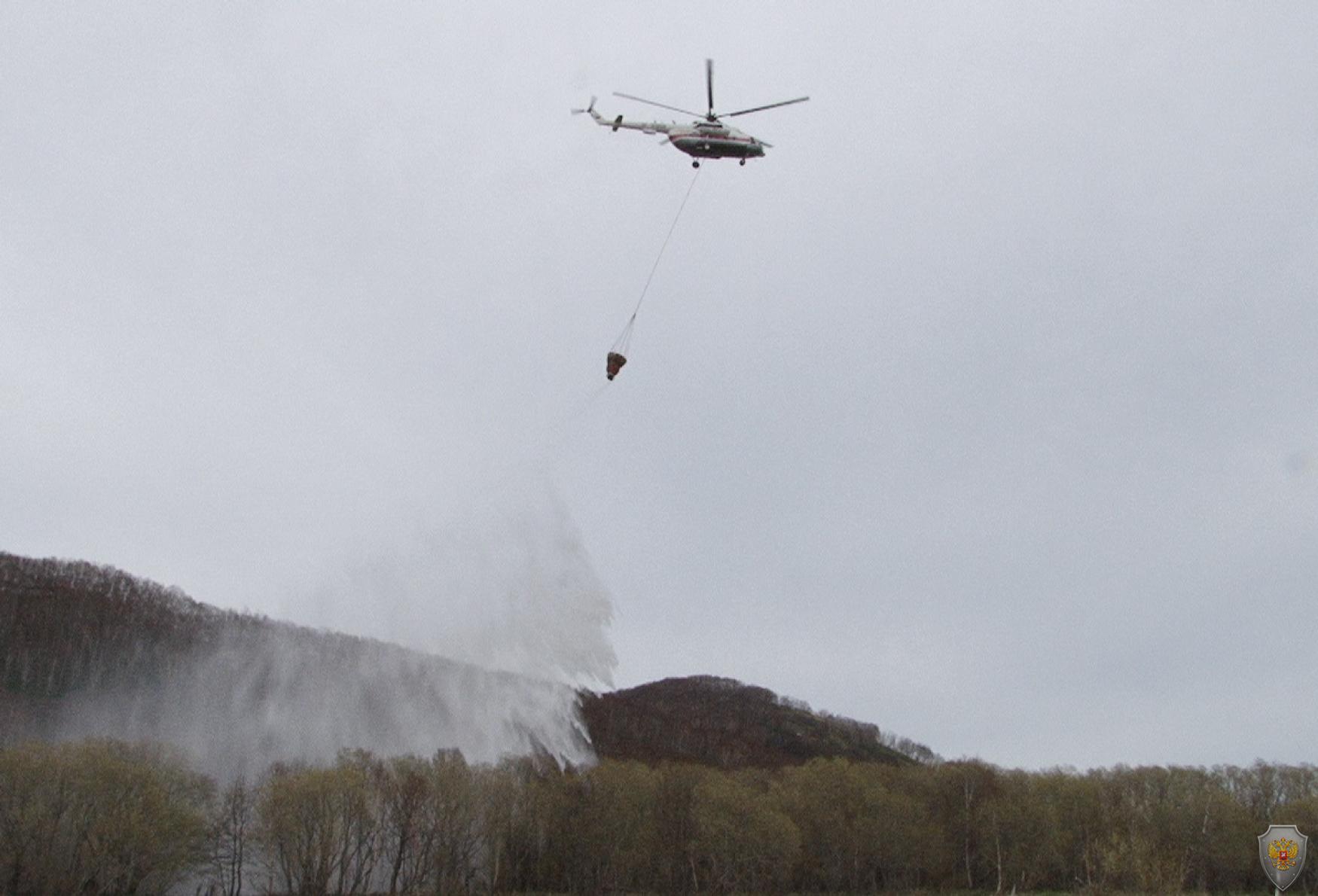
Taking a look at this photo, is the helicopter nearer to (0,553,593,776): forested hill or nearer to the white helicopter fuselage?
the white helicopter fuselage

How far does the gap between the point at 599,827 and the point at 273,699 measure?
6152 cm

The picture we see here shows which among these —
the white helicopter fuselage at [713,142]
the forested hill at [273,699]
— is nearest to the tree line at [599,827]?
the forested hill at [273,699]

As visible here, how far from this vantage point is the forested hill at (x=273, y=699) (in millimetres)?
140750

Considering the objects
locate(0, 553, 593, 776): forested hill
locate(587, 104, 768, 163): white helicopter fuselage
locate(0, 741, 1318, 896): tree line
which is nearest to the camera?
locate(587, 104, 768, 163): white helicopter fuselage

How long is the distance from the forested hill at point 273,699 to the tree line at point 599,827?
17.1 meters

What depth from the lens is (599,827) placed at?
367ft

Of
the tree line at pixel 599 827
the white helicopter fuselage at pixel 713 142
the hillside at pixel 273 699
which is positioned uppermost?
the white helicopter fuselage at pixel 713 142

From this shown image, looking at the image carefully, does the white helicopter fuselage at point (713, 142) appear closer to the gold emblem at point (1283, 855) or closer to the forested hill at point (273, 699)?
the gold emblem at point (1283, 855)

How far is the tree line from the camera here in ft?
293

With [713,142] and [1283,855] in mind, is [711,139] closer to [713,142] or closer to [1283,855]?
[713,142]

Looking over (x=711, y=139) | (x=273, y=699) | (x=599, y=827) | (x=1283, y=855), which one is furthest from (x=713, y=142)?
(x=273, y=699)

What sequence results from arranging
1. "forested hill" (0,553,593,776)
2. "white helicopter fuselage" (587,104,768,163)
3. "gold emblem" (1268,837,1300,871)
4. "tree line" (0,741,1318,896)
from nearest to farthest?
"gold emblem" (1268,837,1300,871)
"white helicopter fuselage" (587,104,768,163)
"tree line" (0,741,1318,896)
"forested hill" (0,553,593,776)

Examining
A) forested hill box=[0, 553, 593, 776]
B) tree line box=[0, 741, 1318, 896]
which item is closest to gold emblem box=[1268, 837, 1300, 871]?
tree line box=[0, 741, 1318, 896]

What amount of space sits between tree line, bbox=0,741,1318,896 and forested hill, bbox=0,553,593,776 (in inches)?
672
